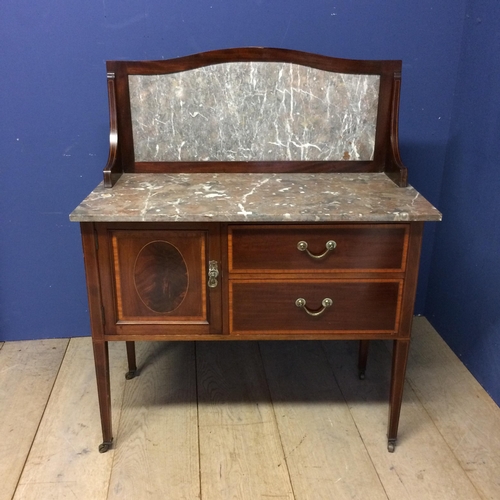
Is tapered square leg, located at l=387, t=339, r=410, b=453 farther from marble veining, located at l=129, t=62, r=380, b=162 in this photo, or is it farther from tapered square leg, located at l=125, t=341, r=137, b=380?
tapered square leg, located at l=125, t=341, r=137, b=380

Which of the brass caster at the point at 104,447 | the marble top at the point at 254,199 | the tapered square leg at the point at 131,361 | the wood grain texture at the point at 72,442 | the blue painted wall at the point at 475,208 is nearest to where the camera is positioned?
the marble top at the point at 254,199

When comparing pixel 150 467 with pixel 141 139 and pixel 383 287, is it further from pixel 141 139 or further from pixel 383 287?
pixel 141 139

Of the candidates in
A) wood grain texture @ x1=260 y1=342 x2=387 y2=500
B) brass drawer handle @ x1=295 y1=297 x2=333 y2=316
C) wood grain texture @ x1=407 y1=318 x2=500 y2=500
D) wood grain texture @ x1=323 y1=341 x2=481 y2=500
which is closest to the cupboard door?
brass drawer handle @ x1=295 y1=297 x2=333 y2=316

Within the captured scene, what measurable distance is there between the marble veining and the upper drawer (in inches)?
16.9

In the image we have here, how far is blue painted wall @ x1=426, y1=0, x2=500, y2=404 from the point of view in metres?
1.62

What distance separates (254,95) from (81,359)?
109 cm

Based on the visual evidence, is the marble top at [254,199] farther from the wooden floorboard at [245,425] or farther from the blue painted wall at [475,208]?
the wooden floorboard at [245,425]

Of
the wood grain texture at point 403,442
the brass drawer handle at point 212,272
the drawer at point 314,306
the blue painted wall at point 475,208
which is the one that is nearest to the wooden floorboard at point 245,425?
the wood grain texture at point 403,442

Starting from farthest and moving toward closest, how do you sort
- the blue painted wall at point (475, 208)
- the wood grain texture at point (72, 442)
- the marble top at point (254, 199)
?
the blue painted wall at point (475, 208) → the wood grain texture at point (72, 442) → the marble top at point (254, 199)

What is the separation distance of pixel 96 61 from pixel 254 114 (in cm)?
55

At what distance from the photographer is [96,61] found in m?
1.67

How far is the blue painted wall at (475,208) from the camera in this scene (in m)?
1.62

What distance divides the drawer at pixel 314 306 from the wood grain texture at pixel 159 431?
41 centimetres

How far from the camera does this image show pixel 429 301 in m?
2.07
